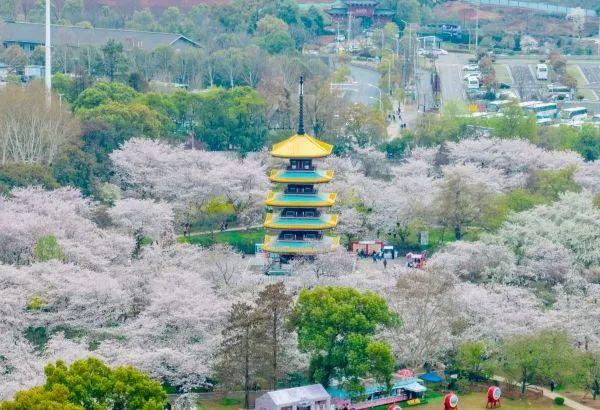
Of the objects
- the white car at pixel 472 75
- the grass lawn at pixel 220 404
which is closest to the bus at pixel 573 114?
the white car at pixel 472 75

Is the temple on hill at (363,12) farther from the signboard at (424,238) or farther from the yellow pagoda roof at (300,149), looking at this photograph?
the yellow pagoda roof at (300,149)

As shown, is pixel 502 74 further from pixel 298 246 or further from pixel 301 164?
pixel 298 246

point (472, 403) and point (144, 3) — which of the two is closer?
point (472, 403)

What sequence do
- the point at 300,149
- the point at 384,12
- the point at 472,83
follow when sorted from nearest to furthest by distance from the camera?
the point at 300,149
the point at 472,83
the point at 384,12

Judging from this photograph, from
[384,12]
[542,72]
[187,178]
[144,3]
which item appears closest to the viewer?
[187,178]

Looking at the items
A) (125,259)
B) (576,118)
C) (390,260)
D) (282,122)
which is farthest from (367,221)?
(576,118)

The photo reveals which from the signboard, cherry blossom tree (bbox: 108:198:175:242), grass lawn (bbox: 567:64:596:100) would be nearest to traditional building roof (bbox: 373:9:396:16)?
grass lawn (bbox: 567:64:596:100)

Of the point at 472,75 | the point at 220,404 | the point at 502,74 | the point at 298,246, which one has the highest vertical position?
the point at 298,246

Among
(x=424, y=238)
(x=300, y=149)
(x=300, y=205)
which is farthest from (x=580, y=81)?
(x=300, y=205)
